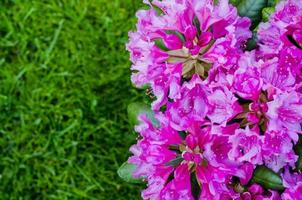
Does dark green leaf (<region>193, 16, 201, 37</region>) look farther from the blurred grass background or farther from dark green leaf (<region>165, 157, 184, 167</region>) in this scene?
the blurred grass background

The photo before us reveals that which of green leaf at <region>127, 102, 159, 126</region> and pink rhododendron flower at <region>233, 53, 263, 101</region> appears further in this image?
green leaf at <region>127, 102, 159, 126</region>

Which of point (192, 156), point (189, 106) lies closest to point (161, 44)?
point (189, 106)

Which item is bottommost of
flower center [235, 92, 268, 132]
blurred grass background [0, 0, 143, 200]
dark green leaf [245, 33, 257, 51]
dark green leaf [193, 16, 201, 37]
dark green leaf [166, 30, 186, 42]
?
blurred grass background [0, 0, 143, 200]

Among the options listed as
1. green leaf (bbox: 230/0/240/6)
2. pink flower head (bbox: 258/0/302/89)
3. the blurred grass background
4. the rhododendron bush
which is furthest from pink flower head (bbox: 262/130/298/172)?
the blurred grass background

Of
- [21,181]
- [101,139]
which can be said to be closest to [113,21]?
[101,139]

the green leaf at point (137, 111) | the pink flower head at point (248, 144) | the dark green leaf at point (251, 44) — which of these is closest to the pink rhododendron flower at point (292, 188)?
the pink flower head at point (248, 144)

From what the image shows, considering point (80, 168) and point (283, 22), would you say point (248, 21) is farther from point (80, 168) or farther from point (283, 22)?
point (80, 168)
